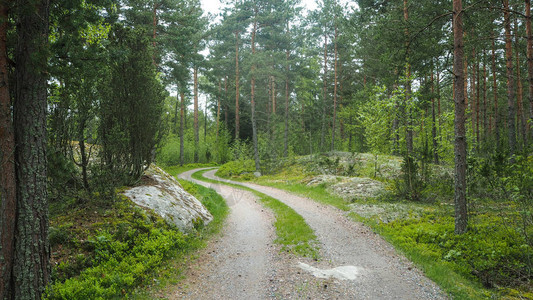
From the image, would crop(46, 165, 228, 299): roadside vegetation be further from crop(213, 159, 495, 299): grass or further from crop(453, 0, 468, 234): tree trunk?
crop(453, 0, 468, 234): tree trunk

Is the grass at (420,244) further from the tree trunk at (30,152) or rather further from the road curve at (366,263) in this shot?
the tree trunk at (30,152)

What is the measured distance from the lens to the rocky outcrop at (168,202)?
7119mm

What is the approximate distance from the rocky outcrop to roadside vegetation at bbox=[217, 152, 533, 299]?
18.5 ft

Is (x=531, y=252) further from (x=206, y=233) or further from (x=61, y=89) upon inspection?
(x=61, y=89)

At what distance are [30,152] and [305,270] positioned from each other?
5156 mm

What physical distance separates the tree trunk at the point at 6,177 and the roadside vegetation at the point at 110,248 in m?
0.63

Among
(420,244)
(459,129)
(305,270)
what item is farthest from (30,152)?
(459,129)

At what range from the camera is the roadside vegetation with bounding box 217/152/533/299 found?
5.06 metres

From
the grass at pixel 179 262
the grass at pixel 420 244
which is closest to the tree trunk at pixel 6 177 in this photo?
the grass at pixel 179 262

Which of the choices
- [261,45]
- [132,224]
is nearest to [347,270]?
[132,224]

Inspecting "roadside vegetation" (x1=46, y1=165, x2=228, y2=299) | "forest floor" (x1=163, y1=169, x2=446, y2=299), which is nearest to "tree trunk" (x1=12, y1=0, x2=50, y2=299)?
"roadside vegetation" (x1=46, y1=165, x2=228, y2=299)

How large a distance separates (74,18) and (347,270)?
693cm

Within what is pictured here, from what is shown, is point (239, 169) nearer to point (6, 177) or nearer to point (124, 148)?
point (124, 148)

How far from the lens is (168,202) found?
770 cm
